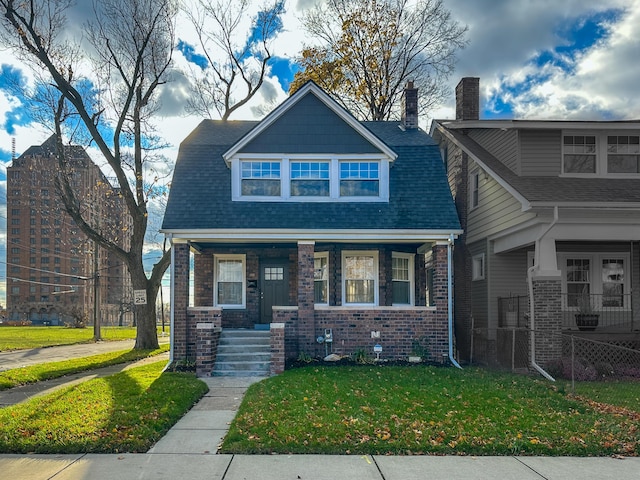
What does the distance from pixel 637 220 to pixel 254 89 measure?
17219 millimetres

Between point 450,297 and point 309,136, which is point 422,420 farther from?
point 309,136

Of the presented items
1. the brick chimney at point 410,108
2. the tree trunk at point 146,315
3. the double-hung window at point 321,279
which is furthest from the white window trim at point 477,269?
the tree trunk at point 146,315

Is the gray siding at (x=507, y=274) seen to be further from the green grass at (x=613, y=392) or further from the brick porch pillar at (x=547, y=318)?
the green grass at (x=613, y=392)

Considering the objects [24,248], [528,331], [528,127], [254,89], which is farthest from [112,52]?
[24,248]

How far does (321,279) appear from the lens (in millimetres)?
16688

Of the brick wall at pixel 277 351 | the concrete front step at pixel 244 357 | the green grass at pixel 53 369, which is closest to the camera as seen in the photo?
the green grass at pixel 53 369

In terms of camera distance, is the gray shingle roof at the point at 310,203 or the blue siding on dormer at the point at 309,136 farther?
the blue siding on dormer at the point at 309,136

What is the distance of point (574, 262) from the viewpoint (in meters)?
16.5

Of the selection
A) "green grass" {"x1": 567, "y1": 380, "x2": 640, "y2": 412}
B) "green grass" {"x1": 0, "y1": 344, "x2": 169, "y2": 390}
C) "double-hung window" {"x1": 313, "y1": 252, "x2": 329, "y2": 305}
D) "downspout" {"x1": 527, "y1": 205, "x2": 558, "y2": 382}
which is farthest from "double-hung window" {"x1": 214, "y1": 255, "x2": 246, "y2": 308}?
"green grass" {"x1": 567, "y1": 380, "x2": 640, "y2": 412}

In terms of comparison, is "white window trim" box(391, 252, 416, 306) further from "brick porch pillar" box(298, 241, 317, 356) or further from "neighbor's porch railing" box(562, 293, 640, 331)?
"neighbor's porch railing" box(562, 293, 640, 331)

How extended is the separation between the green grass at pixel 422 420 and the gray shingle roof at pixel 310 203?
4.84 meters

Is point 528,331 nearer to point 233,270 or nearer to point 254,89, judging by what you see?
point 233,270

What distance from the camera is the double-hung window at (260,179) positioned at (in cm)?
1594

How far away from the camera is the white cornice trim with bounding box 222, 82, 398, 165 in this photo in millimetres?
15711
